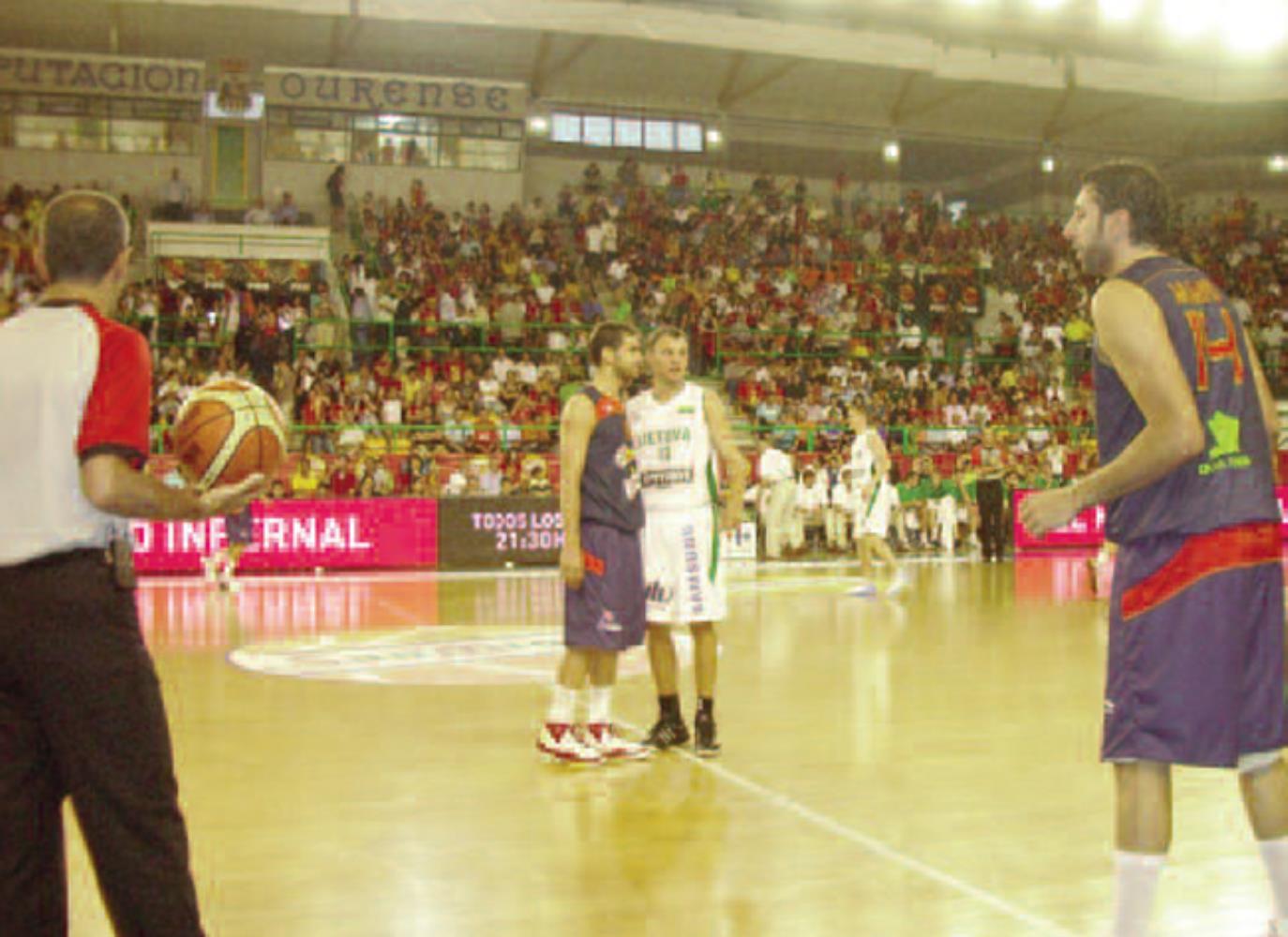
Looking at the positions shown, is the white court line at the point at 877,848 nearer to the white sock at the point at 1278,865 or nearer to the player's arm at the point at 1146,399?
the white sock at the point at 1278,865

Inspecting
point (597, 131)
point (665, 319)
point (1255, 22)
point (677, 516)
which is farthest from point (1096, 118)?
point (677, 516)

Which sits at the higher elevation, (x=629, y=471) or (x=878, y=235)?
(x=878, y=235)

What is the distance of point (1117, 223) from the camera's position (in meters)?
3.45

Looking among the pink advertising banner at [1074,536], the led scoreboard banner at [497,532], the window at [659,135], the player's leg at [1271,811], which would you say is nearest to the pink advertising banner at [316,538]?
the led scoreboard banner at [497,532]

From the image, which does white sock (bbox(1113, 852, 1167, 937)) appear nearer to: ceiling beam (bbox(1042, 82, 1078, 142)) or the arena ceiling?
the arena ceiling

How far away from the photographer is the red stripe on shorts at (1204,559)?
320 centimetres

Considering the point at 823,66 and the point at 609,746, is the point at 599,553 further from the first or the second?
the point at 823,66

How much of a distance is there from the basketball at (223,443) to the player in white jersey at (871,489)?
10.6 meters

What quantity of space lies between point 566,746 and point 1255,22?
86.5 feet

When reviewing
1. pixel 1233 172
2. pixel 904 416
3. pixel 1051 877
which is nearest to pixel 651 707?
pixel 1051 877

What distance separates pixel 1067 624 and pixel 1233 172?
100 ft

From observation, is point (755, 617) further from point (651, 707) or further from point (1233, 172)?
point (1233, 172)

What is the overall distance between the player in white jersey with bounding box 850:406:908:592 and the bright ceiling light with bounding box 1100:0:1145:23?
662 inches

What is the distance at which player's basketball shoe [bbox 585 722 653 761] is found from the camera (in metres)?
6.32
